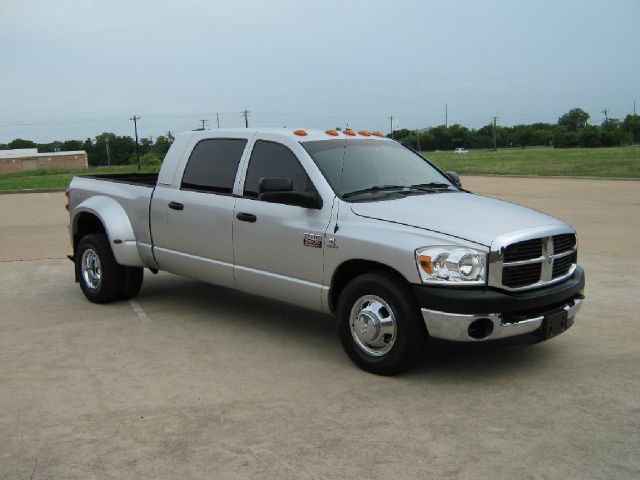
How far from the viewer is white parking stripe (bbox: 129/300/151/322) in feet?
22.4

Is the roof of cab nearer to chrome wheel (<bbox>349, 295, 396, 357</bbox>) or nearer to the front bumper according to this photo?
chrome wheel (<bbox>349, 295, 396, 357</bbox>)

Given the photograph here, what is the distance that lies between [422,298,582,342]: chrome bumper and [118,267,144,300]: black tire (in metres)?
3.82

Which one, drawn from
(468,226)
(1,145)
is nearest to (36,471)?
(468,226)

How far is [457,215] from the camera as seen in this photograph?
4.99 meters

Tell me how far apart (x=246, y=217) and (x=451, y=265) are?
2011 mm

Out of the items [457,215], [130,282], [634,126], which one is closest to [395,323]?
[457,215]

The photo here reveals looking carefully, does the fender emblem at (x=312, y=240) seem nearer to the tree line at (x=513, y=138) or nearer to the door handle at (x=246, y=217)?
the door handle at (x=246, y=217)

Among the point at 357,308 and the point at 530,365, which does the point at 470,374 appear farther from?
the point at 357,308

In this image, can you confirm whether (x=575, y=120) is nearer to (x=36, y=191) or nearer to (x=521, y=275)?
(x=36, y=191)

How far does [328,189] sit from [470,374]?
5.71 feet

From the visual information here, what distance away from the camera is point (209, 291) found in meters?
8.12

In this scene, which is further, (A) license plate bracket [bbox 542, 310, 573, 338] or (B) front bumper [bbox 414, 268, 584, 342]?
(A) license plate bracket [bbox 542, 310, 573, 338]

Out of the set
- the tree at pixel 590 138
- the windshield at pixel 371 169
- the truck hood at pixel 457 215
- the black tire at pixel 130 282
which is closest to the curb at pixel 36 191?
the black tire at pixel 130 282

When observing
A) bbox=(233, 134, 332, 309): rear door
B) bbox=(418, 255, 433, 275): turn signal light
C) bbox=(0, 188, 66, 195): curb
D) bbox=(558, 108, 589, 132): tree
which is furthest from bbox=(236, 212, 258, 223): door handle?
bbox=(558, 108, 589, 132): tree
